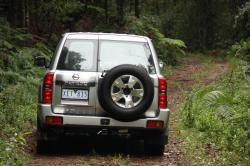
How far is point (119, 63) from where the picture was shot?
28.2 feet

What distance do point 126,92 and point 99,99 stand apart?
0.41 metres

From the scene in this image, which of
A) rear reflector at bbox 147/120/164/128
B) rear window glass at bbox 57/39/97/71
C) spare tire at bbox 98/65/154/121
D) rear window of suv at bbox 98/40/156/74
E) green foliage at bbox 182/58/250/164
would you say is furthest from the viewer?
green foliage at bbox 182/58/250/164

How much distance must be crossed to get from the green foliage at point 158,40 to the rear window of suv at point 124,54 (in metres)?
18.7

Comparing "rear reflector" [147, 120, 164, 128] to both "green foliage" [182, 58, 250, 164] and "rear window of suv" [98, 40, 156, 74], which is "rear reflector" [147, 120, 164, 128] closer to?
"rear window of suv" [98, 40, 156, 74]

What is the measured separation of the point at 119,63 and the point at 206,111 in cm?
408

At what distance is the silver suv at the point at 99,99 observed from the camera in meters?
8.02

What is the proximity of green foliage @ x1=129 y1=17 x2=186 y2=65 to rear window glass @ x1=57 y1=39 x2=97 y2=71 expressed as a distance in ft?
62.0

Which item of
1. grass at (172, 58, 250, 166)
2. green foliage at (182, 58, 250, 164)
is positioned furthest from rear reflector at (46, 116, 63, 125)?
green foliage at (182, 58, 250, 164)

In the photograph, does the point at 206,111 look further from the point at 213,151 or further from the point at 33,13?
the point at 33,13

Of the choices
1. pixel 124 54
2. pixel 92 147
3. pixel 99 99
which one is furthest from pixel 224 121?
pixel 99 99

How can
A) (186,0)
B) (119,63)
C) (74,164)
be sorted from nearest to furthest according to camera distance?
(74,164) → (119,63) → (186,0)

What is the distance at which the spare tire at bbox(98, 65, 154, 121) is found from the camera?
7965 millimetres

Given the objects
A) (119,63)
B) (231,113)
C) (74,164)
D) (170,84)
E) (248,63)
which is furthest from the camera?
(170,84)

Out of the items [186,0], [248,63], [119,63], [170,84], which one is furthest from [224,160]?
[186,0]
